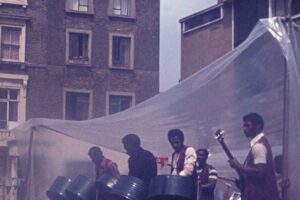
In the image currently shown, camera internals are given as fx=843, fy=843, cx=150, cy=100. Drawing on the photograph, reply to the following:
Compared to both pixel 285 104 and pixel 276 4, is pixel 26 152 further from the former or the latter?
pixel 276 4

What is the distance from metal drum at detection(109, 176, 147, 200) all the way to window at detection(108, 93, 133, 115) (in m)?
28.5

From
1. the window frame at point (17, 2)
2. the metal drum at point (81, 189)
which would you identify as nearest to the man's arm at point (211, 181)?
the metal drum at point (81, 189)

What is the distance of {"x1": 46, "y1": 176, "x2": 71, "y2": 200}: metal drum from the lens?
13820 mm

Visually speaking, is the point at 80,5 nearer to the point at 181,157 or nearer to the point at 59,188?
the point at 59,188

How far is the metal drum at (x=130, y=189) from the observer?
11109mm

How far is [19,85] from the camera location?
3850cm

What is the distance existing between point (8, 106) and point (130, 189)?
2751 centimetres

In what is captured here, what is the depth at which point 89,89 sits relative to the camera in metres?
40.2

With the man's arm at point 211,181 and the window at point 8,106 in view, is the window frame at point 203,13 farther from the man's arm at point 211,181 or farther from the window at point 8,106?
the man's arm at point 211,181

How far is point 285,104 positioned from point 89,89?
102 ft

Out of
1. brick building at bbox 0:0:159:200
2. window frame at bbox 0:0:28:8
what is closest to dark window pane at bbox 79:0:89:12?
brick building at bbox 0:0:159:200

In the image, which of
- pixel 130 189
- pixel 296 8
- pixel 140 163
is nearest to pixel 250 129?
pixel 130 189

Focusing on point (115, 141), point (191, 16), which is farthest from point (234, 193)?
point (191, 16)

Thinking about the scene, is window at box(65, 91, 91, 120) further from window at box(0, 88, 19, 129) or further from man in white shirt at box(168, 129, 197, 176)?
man in white shirt at box(168, 129, 197, 176)
